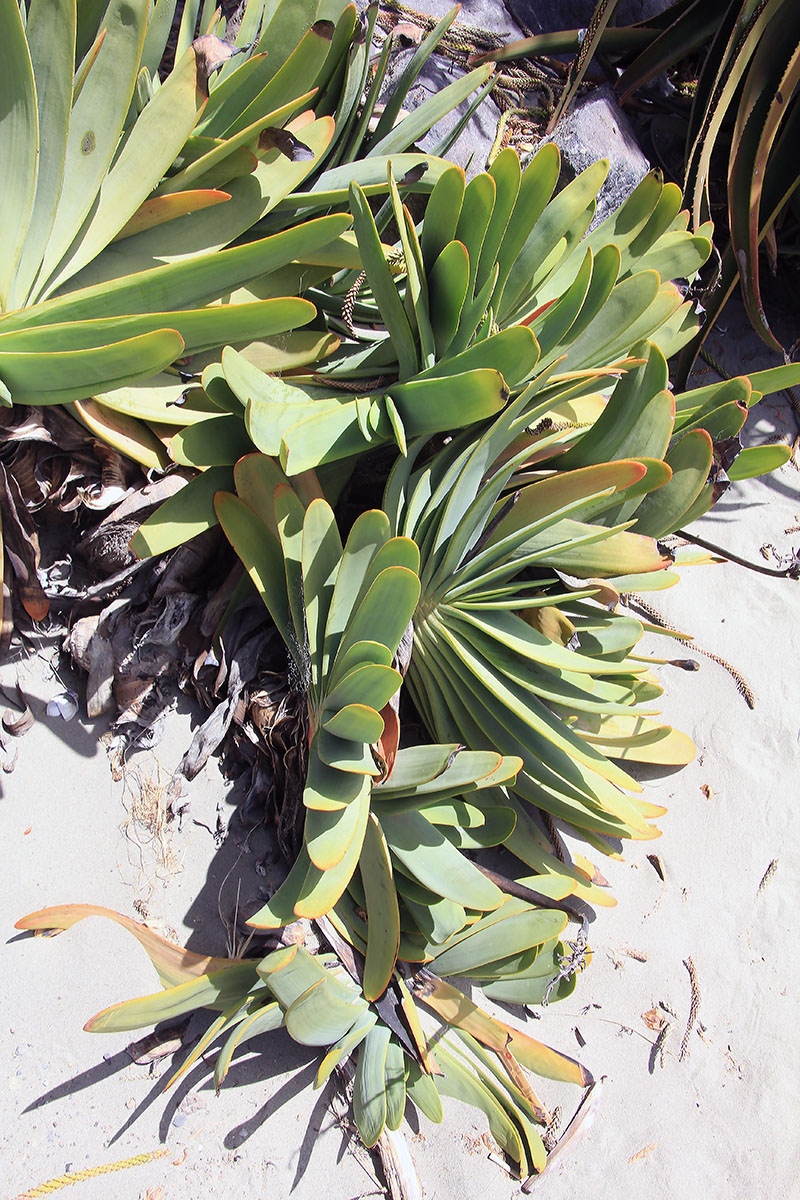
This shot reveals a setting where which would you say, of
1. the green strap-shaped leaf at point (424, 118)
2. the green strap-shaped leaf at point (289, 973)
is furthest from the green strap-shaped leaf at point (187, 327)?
the green strap-shaped leaf at point (289, 973)

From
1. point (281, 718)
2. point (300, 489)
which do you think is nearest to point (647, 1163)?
point (281, 718)

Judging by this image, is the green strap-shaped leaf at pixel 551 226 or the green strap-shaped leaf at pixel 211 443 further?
the green strap-shaped leaf at pixel 551 226

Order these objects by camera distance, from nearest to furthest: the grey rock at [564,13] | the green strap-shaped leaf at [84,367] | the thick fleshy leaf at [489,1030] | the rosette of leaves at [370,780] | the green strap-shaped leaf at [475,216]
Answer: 1. the green strap-shaped leaf at [84,367]
2. the rosette of leaves at [370,780]
3. the green strap-shaped leaf at [475,216]
4. the thick fleshy leaf at [489,1030]
5. the grey rock at [564,13]

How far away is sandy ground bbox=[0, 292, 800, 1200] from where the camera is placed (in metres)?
1.15

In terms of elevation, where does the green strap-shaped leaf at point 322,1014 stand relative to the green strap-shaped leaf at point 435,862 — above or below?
below

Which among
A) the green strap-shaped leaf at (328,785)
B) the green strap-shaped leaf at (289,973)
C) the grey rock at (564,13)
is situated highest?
the grey rock at (564,13)

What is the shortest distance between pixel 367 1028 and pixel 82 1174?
0.43 meters

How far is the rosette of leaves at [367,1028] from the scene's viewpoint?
3.59 feet

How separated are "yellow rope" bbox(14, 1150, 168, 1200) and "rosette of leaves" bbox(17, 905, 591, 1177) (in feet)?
0.34

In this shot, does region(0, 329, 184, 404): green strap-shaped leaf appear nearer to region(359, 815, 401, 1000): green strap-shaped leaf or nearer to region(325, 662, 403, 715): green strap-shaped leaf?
region(325, 662, 403, 715): green strap-shaped leaf

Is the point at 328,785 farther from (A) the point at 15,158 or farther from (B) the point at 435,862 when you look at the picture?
(A) the point at 15,158

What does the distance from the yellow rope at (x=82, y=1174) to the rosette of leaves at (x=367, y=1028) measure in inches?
4.1

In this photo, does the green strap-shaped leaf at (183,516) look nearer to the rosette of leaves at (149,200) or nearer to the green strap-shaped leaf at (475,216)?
the rosette of leaves at (149,200)

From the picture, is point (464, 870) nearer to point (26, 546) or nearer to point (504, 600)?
point (504, 600)
